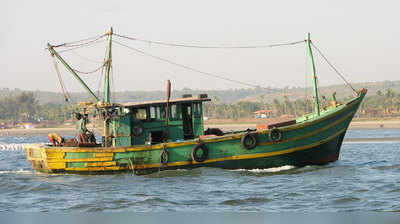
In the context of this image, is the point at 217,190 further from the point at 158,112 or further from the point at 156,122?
the point at 158,112

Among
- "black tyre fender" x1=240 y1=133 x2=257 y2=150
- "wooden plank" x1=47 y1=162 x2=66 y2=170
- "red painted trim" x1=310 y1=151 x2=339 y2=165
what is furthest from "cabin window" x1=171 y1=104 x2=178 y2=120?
"red painted trim" x1=310 y1=151 x2=339 y2=165

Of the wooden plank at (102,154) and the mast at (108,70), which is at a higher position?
the mast at (108,70)

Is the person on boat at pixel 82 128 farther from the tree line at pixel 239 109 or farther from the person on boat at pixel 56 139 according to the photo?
the tree line at pixel 239 109

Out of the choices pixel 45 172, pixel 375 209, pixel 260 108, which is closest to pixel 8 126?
pixel 260 108

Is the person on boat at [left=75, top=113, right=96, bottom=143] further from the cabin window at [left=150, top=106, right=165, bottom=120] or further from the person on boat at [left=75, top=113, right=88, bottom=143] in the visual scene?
the cabin window at [left=150, top=106, right=165, bottom=120]

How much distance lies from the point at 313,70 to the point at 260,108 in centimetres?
12612

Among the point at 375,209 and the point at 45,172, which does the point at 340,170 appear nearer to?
the point at 375,209

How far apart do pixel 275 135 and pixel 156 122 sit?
480 cm

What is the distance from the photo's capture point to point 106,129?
22.0 m

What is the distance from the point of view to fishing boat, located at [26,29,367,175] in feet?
69.0

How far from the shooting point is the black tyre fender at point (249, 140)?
20766 millimetres

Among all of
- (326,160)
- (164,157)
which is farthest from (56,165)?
(326,160)

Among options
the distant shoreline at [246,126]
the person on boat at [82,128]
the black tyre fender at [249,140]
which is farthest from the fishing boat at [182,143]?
the distant shoreline at [246,126]

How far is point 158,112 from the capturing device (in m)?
22.4
